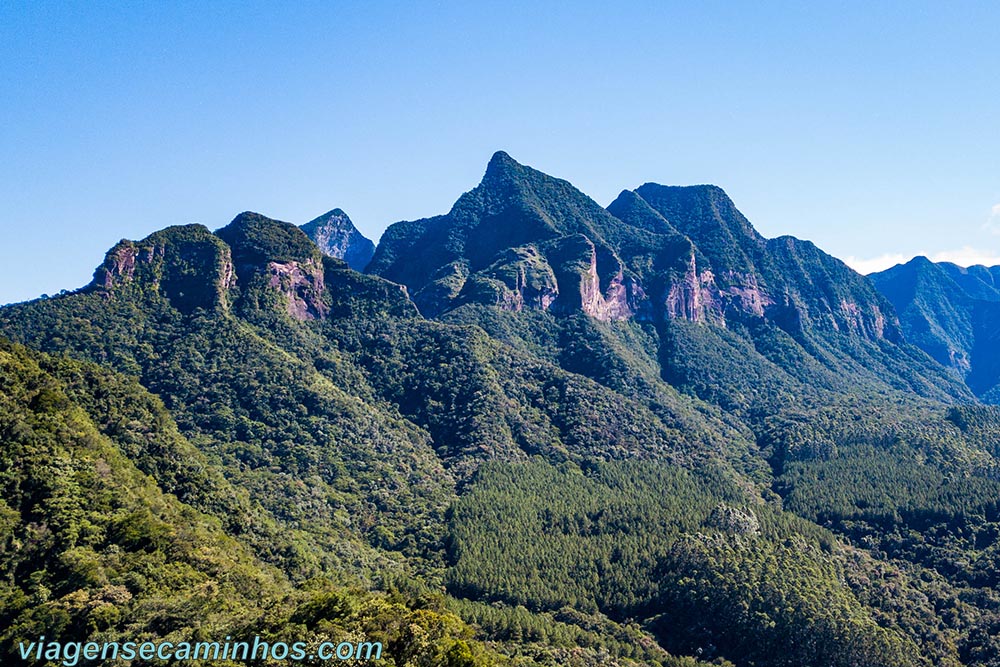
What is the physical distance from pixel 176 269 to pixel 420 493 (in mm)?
84696

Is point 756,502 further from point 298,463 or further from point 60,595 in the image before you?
point 60,595

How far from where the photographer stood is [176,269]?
167m

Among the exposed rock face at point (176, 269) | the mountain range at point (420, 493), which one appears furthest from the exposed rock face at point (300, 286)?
the exposed rock face at point (176, 269)

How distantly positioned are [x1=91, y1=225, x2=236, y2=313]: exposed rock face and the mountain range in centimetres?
63

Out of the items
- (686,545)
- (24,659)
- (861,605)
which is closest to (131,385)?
(24,659)

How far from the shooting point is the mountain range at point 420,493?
63.8 meters

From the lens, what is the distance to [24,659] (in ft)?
166

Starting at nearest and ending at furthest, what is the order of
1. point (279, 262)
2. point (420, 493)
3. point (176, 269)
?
point (420, 493)
point (176, 269)
point (279, 262)

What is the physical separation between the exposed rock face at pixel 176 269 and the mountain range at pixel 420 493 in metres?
0.63

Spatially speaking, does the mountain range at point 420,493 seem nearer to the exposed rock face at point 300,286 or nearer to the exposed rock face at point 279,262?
the exposed rock face at point 300,286

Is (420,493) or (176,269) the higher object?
(176,269)

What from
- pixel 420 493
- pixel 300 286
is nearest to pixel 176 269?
pixel 300 286

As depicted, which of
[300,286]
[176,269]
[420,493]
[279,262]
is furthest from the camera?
[300,286]

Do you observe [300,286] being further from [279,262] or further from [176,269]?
[176,269]
